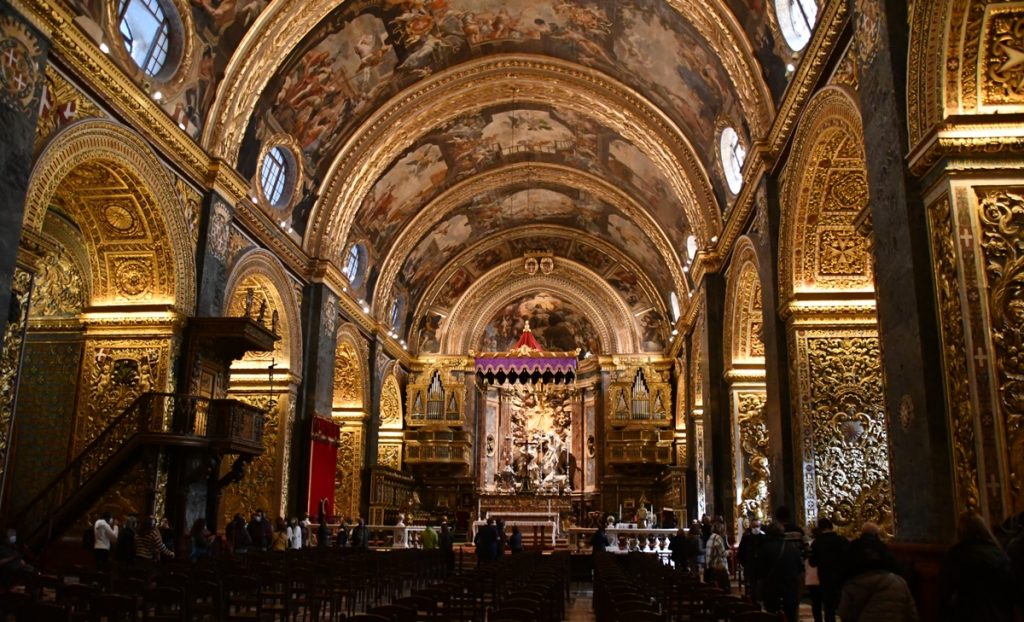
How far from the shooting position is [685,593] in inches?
287

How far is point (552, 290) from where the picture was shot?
32.8m

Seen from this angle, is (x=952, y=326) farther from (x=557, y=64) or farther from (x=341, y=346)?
(x=341, y=346)

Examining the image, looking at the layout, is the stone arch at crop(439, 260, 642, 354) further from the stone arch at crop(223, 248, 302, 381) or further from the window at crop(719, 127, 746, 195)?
the window at crop(719, 127, 746, 195)

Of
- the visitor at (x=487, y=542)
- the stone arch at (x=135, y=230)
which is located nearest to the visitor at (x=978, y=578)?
the visitor at (x=487, y=542)

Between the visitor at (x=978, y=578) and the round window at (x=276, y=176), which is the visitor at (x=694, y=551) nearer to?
the visitor at (x=978, y=578)

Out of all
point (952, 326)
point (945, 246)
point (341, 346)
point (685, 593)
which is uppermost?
point (341, 346)

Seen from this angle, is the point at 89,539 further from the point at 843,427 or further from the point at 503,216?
the point at 503,216

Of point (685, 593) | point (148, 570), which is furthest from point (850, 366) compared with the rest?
point (148, 570)

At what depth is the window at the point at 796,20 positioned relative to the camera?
1254cm

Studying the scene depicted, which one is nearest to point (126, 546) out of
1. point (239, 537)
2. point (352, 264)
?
point (239, 537)

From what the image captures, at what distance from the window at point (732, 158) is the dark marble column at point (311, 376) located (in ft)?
33.8

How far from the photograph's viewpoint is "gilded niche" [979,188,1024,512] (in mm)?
7059

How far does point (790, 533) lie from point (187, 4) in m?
12.7

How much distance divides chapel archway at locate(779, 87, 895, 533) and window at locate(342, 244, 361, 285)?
45.8 feet
